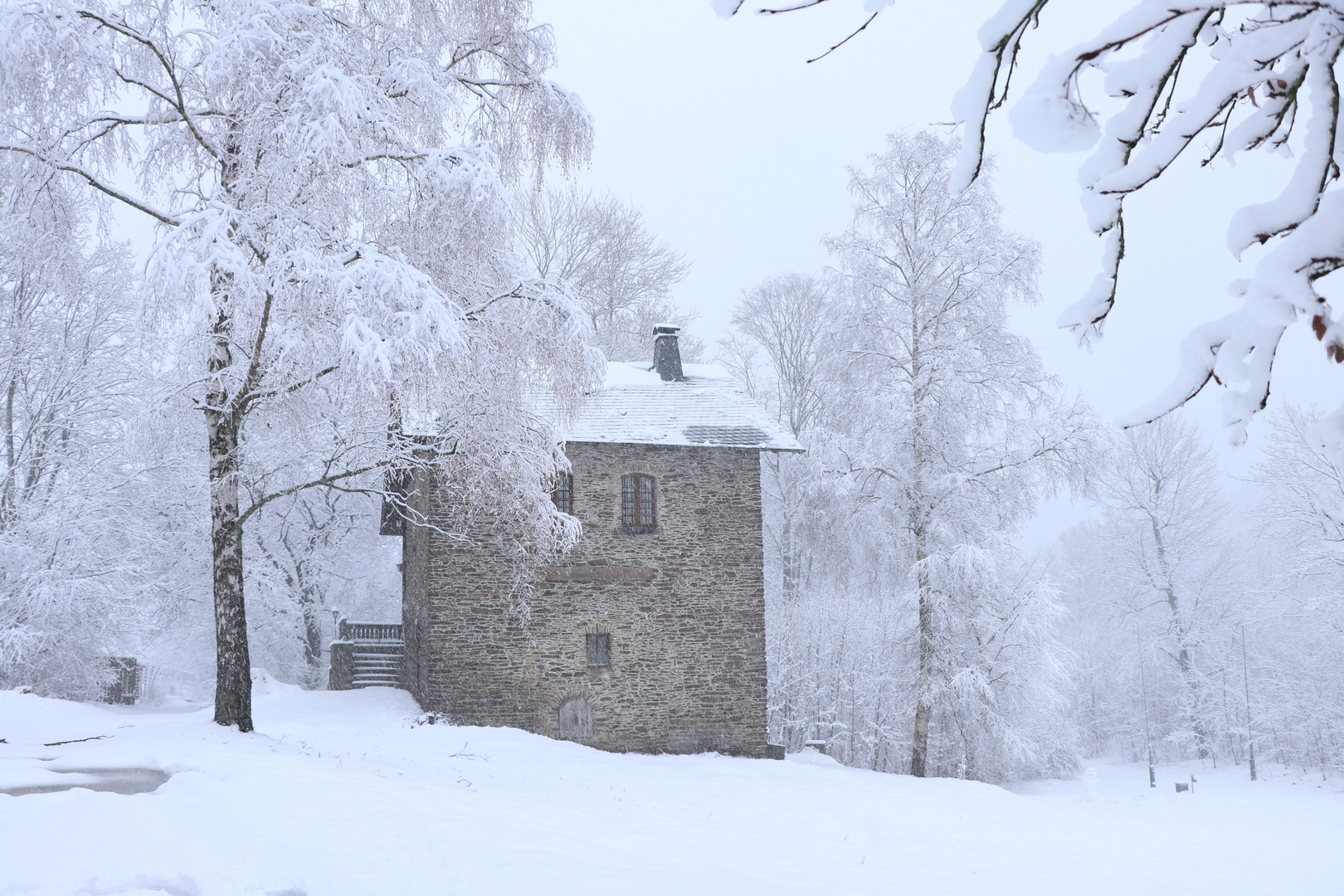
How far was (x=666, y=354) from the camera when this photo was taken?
1811 centimetres

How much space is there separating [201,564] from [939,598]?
16732 millimetres

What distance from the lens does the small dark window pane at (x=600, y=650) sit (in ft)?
48.8

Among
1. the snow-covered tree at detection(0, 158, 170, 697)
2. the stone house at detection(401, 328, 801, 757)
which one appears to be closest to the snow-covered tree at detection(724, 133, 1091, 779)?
the stone house at detection(401, 328, 801, 757)

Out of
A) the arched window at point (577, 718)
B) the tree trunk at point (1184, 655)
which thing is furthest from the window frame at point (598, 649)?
the tree trunk at point (1184, 655)

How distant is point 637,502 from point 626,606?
1755mm

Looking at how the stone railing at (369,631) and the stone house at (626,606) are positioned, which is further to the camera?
the stone railing at (369,631)

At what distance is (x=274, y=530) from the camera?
22.1 m

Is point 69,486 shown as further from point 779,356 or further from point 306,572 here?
point 779,356

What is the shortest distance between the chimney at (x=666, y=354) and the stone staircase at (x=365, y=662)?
7.61 m

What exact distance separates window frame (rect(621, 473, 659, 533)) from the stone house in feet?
0.08

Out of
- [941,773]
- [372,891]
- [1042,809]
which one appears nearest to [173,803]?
[372,891]

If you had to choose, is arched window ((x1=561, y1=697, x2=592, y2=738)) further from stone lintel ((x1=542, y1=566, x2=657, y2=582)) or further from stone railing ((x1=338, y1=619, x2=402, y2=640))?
stone railing ((x1=338, y1=619, x2=402, y2=640))

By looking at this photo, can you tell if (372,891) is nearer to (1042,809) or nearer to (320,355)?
(320,355)

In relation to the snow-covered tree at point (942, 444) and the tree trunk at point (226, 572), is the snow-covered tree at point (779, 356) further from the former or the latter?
the tree trunk at point (226, 572)
